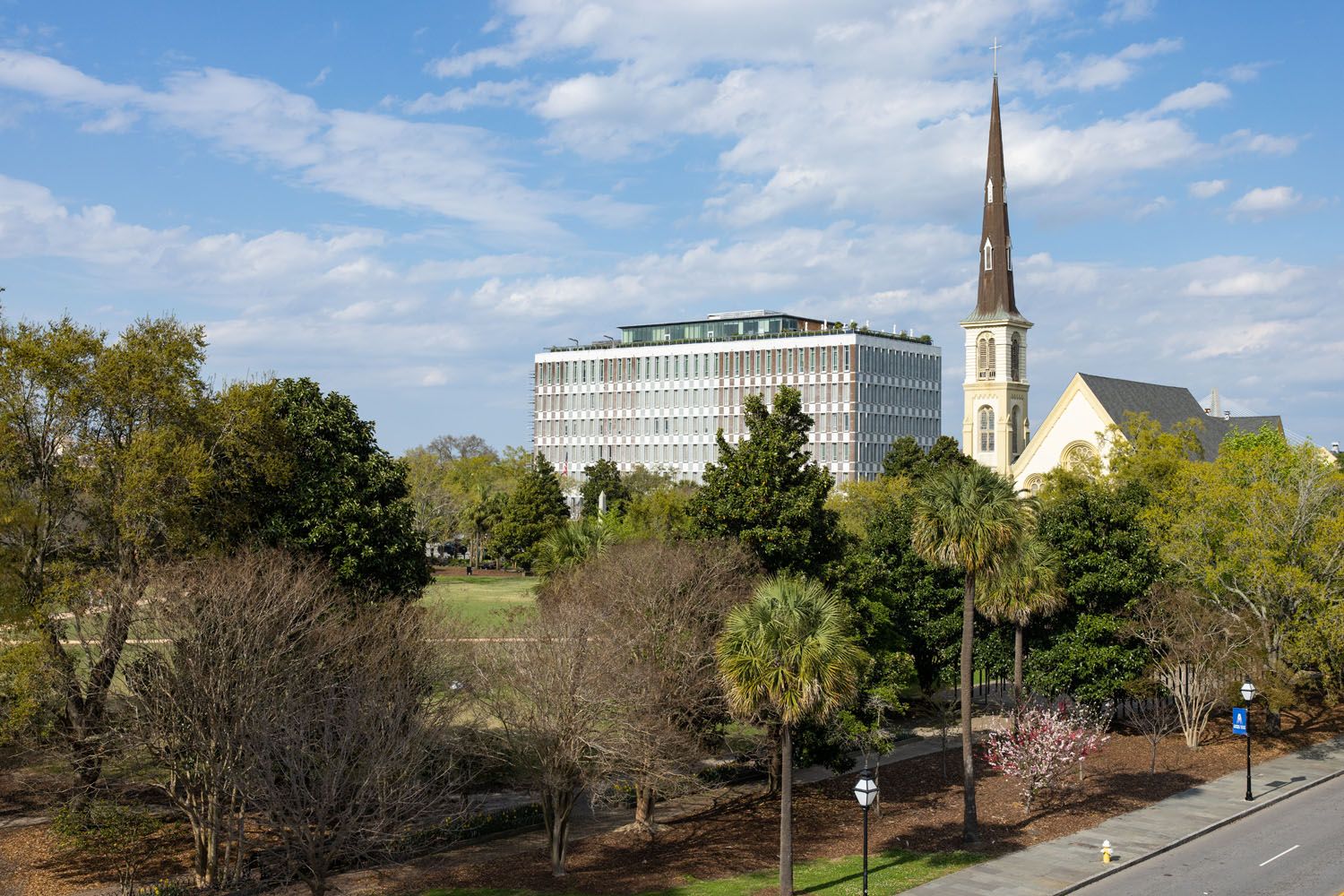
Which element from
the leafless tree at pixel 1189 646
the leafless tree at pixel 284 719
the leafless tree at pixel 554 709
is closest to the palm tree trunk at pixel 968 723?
the leafless tree at pixel 554 709

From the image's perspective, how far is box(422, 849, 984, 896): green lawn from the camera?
26594 mm

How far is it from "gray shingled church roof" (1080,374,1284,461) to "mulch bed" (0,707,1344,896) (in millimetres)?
55416

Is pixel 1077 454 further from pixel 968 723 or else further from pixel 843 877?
pixel 843 877

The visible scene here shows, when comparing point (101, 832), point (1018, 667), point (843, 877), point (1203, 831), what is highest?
point (1018, 667)

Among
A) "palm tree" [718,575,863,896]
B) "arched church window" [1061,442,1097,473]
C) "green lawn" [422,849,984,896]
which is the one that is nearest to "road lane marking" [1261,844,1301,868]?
"green lawn" [422,849,984,896]

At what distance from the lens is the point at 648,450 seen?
485 ft

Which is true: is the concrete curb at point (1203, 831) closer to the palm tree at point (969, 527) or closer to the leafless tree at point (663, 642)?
the palm tree at point (969, 527)

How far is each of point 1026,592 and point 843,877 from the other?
47.4 ft

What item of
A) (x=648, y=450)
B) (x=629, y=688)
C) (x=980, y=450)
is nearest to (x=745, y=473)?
(x=629, y=688)

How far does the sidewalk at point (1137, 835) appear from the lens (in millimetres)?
27297

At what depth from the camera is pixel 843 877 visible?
91.6 feet

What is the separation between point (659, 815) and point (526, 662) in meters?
9.21

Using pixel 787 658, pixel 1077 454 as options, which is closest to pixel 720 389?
pixel 1077 454

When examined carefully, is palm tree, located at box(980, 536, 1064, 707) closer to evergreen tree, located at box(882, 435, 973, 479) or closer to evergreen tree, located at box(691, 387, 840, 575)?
evergreen tree, located at box(691, 387, 840, 575)
